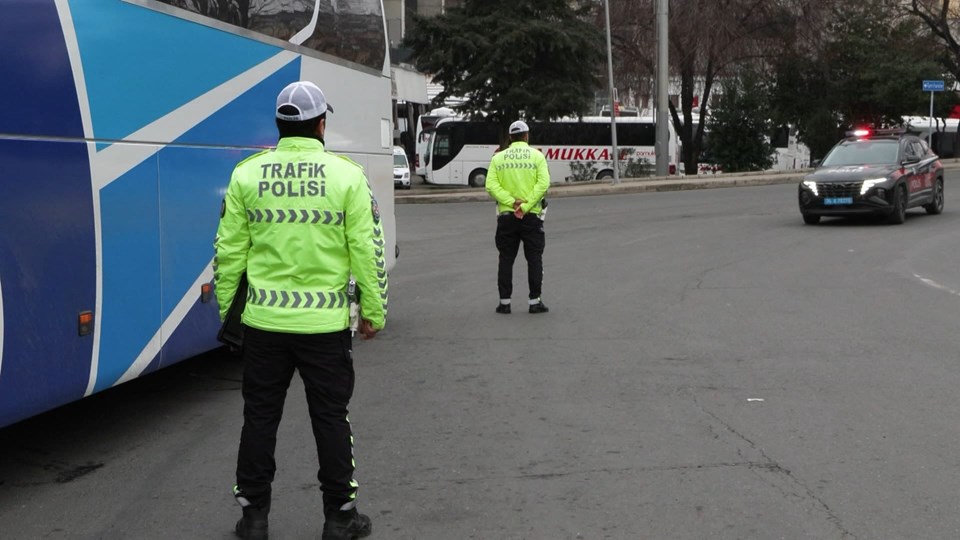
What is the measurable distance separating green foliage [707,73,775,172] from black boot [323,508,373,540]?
41623 millimetres

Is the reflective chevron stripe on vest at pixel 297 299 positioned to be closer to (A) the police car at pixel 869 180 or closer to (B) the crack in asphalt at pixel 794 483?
(B) the crack in asphalt at pixel 794 483

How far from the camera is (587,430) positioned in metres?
6.88

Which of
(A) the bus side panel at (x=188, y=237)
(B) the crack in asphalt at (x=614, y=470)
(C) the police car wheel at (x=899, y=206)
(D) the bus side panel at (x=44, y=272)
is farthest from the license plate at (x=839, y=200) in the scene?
(D) the bus side panel at (x=44, y=272)

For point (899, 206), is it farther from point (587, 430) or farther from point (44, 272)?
point (44, 272)

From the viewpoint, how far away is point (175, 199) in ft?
22.7

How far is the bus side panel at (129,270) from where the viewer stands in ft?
20.0

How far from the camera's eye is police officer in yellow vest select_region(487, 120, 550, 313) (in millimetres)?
11273

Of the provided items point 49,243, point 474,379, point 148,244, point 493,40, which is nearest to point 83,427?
point 148,244

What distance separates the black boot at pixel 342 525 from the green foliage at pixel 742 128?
4162 cm

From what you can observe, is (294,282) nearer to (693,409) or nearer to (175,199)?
(175,199)

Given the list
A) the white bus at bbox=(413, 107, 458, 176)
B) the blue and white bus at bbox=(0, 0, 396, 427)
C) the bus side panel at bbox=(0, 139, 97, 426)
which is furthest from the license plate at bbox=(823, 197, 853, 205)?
the white bus at bbox=(413, 107, 458, 176)

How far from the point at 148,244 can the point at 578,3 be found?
108 feet

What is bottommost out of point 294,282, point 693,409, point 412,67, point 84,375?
point 693,409

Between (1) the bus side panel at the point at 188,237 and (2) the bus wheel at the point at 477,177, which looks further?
(2) the bus wheel at the point at 477,177
